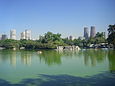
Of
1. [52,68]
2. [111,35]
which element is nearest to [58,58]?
[52,68]

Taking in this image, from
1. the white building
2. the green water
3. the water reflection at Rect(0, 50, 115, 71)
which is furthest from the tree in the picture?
the white building

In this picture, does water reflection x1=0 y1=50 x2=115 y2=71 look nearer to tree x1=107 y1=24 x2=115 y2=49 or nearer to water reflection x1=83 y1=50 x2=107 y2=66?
water reflection x1=83 y1=50 x2=107 y2=66

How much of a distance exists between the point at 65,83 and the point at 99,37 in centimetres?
4663

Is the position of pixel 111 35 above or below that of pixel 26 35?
below

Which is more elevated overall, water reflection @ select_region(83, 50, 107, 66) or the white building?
the white building

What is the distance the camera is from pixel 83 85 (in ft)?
A: 23.8

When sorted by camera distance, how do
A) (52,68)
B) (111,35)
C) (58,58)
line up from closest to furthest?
(52,68) < (58,58) < (111,35)

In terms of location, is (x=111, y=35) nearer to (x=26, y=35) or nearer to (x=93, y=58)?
(x=93, y=58)

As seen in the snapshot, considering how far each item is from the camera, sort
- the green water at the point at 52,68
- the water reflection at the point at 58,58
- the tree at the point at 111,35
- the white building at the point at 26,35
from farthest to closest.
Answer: the white building at the point at 26,35 < the tree at the point at 111,35 < the water reflection at the point at 58,58 < the green water at the point at 52,68

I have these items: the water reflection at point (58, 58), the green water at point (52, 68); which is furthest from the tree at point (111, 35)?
the green water at point (52, 68)

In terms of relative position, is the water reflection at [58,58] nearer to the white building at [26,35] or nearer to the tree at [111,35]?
the tree at [111,35]

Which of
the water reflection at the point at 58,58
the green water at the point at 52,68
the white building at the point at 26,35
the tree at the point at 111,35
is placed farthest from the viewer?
the white building at the point at 26,35

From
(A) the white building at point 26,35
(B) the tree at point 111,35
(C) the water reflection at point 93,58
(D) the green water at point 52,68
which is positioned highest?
(A) the white building at point 26,35

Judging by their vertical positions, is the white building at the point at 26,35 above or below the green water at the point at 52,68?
above
